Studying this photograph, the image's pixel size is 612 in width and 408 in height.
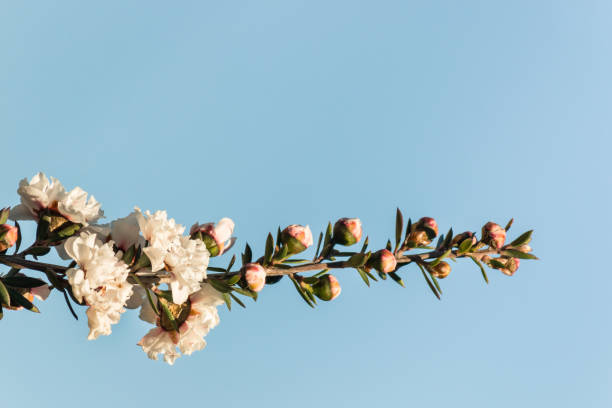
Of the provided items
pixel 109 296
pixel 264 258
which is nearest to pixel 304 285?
pixel 264 258

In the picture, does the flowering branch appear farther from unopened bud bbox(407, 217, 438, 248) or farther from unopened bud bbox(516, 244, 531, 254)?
unopened bud bbox(516, 244, 531, 254)

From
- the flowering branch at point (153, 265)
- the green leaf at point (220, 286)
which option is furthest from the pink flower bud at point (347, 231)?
the green leaf at point (220, 286)

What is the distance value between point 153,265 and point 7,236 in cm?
66

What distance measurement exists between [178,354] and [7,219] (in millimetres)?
992

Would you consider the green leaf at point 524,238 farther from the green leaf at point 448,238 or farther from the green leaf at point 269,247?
the green leaf at point 269,247

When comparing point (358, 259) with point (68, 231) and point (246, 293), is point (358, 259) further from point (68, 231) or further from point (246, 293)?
point (68, 231)

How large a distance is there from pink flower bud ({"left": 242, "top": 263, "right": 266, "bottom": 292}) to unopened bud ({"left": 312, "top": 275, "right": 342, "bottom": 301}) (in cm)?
35

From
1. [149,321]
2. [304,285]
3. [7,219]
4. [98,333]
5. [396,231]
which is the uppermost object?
[396,231]

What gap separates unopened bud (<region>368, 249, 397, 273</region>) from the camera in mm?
2816

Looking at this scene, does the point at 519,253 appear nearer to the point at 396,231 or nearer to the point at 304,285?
the point at 396,231

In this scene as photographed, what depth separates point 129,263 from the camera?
8.12 ft

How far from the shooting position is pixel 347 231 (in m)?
2.92

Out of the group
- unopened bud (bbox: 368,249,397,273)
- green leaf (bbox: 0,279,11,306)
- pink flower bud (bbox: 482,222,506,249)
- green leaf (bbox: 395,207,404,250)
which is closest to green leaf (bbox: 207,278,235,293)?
unopened bud (bbox: 368,249,397,273)

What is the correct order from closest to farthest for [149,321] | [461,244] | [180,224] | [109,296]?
[109,296], [180,224], [149,321], [461,244]
